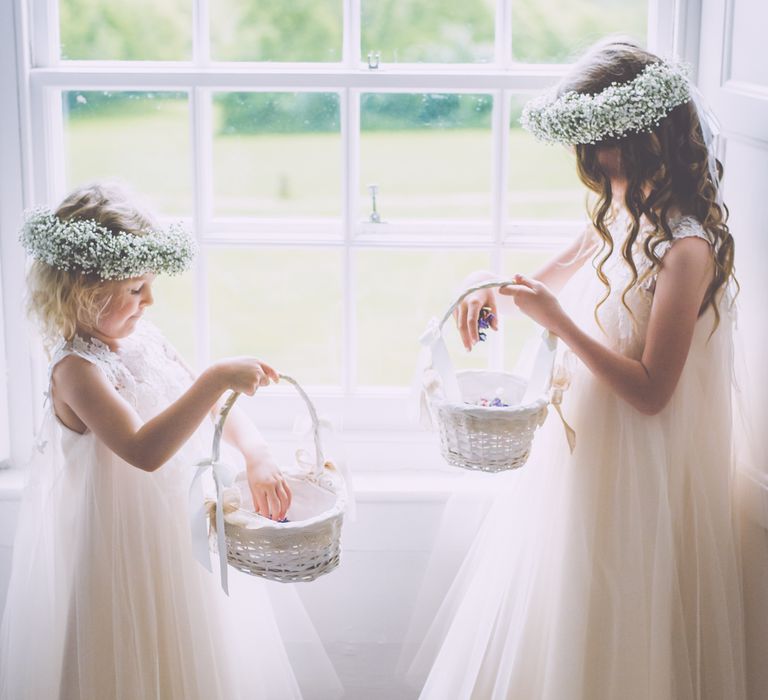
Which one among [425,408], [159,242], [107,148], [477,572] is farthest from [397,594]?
[107,148]

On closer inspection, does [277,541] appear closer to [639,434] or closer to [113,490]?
[113,490]

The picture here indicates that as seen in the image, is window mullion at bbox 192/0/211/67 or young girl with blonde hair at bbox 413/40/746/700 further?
window mullion at bbox 192/0/211/67

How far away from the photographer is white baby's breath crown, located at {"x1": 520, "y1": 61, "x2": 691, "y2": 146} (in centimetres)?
175

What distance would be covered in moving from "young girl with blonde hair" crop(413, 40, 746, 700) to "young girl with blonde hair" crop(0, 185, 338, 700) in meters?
0.53

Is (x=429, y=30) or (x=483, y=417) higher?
(x=429, y=30)

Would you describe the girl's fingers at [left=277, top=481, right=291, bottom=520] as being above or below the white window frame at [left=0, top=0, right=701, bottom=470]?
below

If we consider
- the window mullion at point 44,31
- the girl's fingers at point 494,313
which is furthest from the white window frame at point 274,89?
the girl's fingers at point 494,313

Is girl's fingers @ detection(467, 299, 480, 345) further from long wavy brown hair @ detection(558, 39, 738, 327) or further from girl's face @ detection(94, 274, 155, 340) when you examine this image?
girl's face @ detection(94, 274, 155, 340)

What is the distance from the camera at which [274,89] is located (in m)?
2.32

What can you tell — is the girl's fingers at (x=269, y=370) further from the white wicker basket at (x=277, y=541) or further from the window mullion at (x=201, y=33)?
the window mullion at (x=201, y=33)

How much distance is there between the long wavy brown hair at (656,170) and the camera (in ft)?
5.94

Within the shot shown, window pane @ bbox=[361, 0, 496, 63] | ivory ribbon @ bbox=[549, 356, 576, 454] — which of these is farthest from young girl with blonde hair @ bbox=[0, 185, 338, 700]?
window pane @ bbox=[361, 0, 496, 63]

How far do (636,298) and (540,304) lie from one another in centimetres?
19

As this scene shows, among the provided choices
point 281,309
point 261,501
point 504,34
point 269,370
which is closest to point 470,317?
point 269,370
